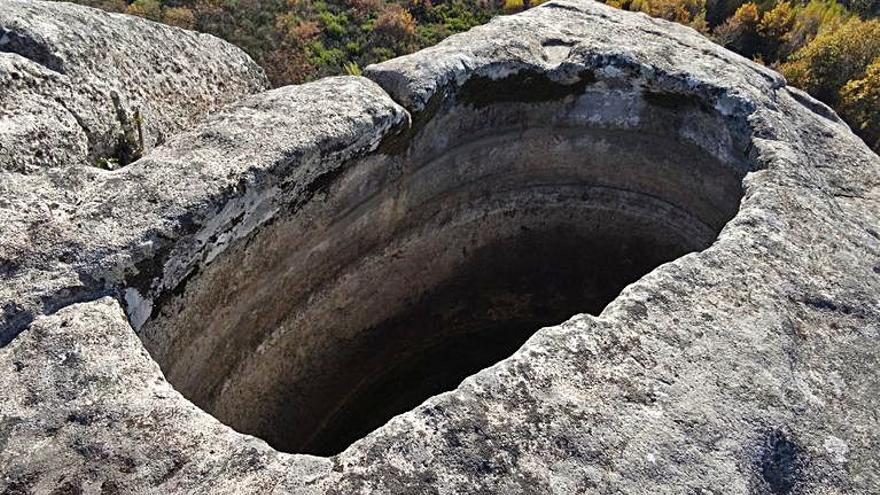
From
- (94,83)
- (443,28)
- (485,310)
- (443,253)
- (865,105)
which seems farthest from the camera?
(443,28)

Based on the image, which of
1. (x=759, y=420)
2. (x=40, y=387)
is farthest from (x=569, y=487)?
(x=40, y=387)

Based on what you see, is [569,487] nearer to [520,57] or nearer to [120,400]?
[120,400]

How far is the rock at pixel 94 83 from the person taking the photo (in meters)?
5.24

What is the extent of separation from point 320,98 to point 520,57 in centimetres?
209

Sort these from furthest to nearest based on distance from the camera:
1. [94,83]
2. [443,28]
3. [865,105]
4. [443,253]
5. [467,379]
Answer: [443,28] < [865,105] < [443,253] < [94,83] < [467,379]

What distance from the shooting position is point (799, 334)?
184 inches

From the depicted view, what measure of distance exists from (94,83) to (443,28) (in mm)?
12551

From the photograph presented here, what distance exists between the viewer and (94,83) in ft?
19.5

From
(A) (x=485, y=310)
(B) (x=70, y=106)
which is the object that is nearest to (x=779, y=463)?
(A) (x=485, y=310)

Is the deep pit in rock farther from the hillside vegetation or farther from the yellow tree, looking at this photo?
the hillside vegetation

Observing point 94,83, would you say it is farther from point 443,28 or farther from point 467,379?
point 443,28

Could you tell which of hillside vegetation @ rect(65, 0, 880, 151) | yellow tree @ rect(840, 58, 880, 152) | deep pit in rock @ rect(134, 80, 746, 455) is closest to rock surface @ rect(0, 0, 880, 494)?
deep pit in rock @ rect(134, 80, 746, 455)

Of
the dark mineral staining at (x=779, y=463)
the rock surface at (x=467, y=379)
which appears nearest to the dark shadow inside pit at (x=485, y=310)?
the rock surface at (x=467, y=379)

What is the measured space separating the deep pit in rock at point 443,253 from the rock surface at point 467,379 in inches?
15.7
